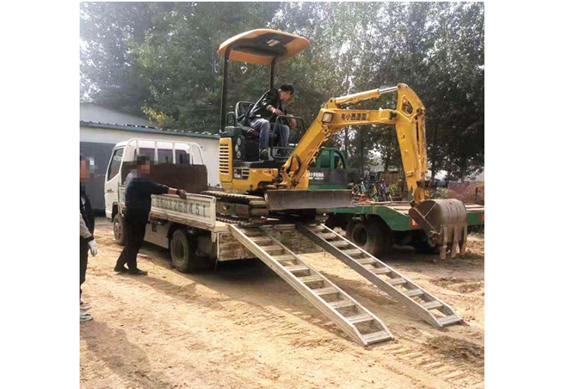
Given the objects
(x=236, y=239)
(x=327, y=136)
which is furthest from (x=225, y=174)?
(x=327, y=136)

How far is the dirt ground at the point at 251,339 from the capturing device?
323 cm

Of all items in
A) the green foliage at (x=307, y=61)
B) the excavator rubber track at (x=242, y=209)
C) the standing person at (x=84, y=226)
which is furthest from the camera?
the green foliage at (x=307, y=61)

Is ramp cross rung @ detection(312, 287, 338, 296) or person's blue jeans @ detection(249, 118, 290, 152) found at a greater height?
person's blue jeans @ detection(249, 118, 290, 152)

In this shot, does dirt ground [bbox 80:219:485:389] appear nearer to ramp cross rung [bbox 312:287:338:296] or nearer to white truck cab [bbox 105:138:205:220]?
ramp cross rung [bbox 312:287:338:296]

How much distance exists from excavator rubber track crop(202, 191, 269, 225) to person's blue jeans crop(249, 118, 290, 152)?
0.73m

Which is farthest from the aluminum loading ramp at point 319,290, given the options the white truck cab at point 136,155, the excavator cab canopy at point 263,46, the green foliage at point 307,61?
the green foliage at point 307,61

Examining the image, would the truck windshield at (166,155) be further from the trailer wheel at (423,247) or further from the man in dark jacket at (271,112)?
the trailer wheel at (423,247)

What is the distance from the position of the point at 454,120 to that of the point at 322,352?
23.7ft

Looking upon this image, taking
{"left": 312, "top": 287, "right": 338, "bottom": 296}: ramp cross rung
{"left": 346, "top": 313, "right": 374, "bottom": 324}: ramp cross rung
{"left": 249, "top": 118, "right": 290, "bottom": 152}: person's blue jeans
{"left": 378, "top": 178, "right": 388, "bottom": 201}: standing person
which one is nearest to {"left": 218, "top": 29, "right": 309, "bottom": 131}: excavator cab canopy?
{"left": 249, "top": 118, "right": 290, "bottom": 152}: person's blue jeans

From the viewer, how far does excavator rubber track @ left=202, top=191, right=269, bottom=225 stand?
18.3 ft

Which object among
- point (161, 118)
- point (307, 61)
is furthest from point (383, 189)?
point (161, 118)

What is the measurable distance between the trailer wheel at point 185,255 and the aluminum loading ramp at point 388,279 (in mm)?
1509

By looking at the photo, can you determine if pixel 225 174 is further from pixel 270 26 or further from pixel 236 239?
pixel 270 26

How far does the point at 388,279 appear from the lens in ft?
16.8
